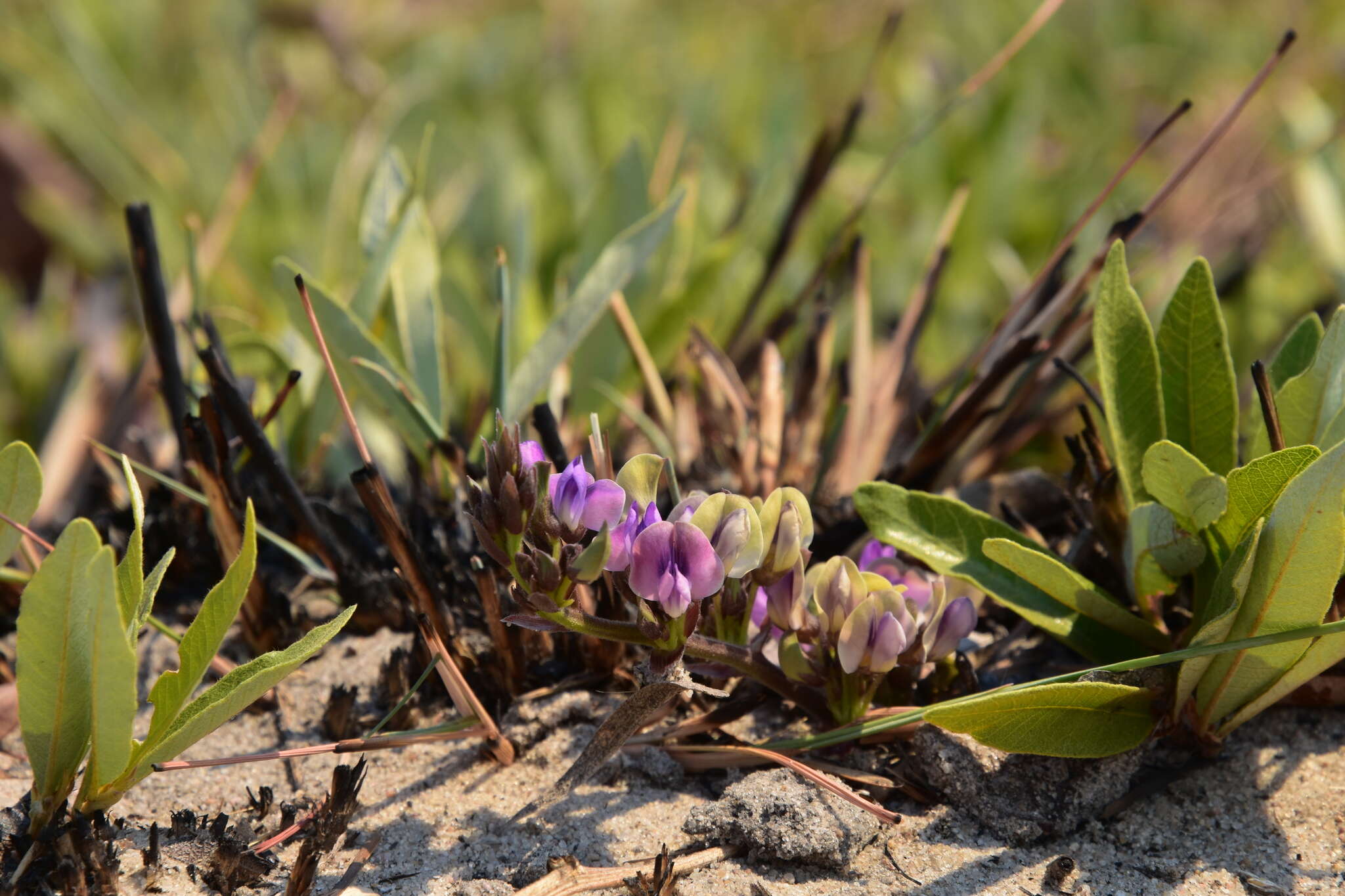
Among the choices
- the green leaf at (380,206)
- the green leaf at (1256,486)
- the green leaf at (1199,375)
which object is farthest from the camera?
the green leaf at (380,206)

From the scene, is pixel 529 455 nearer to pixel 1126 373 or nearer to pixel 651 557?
pixel 651 557

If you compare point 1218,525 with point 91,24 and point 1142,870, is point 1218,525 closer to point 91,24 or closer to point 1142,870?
point 1142,870

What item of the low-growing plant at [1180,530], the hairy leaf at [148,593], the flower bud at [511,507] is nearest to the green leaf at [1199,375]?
the low-growing plant at [1180,530]

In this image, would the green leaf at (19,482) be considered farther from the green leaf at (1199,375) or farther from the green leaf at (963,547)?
the green leaf at (1199,375)

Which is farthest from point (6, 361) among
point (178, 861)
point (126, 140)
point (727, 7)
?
point (727, 7)

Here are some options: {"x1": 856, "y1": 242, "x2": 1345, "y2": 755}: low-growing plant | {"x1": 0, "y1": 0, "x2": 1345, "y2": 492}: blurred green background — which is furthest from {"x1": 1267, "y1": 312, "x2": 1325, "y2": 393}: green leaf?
{"x1": 0, "y1": 0, "x2": 1345, "y2": 492}: blurred green background

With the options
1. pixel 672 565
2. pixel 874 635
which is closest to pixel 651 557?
pixel 672 565

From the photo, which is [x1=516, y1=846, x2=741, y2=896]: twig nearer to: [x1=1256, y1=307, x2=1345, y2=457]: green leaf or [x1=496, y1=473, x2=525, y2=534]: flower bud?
[x1=496, y1=473, x2=525, y2=534]: flower bud
